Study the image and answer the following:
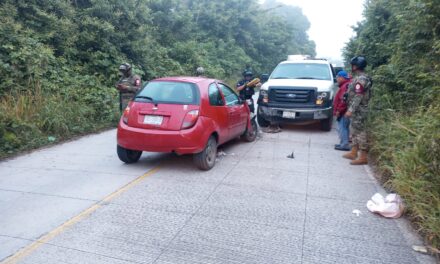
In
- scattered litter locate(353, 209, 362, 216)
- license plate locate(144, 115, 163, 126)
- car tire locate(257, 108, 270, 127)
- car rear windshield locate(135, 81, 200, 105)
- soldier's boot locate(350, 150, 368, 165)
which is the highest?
car rear windshield locate(135, 81, 200, 105)

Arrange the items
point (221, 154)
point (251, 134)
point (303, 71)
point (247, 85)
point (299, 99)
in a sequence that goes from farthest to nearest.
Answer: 1. point (303, 71)
2. point (299, 99)
3. point (247, 85)
4. point (251, 134)
5. point (221, 154)

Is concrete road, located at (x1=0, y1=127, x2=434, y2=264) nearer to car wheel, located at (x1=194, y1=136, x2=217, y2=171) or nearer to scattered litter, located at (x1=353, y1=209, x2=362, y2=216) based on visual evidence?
scattered litter, located at (x1=353, y1=209, x2=362, y2=216)

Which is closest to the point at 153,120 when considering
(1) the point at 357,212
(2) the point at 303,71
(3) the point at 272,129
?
(1) the point at 357,212

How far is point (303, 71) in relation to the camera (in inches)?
416

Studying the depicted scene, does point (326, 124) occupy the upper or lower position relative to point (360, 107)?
lower

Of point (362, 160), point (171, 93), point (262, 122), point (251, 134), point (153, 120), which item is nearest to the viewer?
point (153, 120)

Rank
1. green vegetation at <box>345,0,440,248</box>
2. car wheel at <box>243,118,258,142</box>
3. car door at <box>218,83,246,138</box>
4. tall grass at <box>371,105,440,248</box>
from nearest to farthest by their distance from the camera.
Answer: tall grass at <box>371,105,440,248</box>
green vegetation at <box>345,0,440,248</box>
car door at <box>218,83,246,138</box>
car wheel at <box>243,118,258,142</box>

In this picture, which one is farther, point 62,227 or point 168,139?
point 168,139

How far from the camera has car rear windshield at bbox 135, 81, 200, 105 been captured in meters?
5.78

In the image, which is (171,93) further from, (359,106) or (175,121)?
(359,106)

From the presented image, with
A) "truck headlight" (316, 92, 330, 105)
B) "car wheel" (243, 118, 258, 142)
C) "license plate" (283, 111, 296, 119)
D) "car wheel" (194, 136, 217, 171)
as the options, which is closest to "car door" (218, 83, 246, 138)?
"car wheel" (243, 118, 258, 142)

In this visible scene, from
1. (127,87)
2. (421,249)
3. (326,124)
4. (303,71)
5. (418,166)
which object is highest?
(303,71)

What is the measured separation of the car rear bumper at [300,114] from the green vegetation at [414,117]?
4.31 ft

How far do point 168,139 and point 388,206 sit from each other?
124 inches
